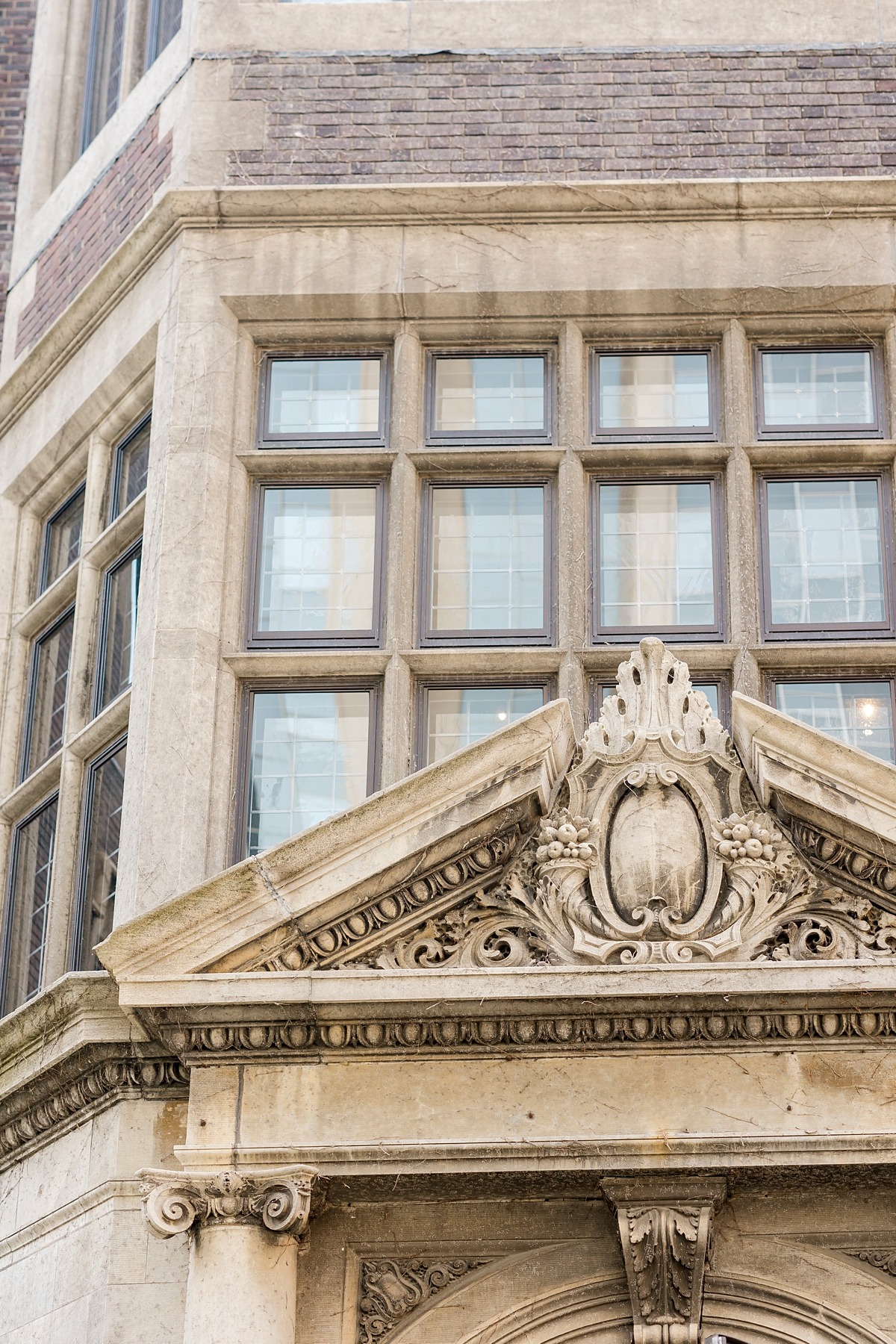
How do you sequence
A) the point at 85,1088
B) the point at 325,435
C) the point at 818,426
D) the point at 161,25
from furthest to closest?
the point at 161,25
the point at 325,435
the point at 818,426
the point at 85,1088

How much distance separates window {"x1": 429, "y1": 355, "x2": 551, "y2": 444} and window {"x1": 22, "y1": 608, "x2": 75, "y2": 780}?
1950 millimetres

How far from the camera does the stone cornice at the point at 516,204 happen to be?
33.8ft

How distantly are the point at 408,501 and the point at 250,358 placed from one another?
1064 millimetres

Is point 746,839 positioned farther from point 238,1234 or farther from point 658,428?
point 658,428

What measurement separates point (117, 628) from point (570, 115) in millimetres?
3226

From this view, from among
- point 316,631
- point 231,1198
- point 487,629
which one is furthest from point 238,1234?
point 487,629

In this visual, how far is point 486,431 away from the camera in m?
10.1

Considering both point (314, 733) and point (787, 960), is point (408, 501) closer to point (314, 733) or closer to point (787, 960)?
point (314, 733)

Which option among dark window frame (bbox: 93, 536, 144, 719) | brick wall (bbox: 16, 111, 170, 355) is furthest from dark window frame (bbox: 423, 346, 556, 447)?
brick wall (bbox: 16, 111, 170, 355)

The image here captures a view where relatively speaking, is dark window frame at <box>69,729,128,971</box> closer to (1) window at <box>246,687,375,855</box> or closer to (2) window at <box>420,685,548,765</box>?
(1) window at <box>246,687,375,855</box>

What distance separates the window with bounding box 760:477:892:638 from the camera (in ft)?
31.6

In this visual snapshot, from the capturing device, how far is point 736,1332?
25.6 feet

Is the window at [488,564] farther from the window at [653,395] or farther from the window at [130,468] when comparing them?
the window at [130,468]

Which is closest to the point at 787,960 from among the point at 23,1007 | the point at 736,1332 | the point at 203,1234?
the point at 736,1332
